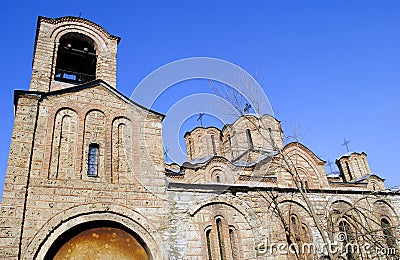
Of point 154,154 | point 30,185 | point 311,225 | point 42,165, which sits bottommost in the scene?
point 311,225

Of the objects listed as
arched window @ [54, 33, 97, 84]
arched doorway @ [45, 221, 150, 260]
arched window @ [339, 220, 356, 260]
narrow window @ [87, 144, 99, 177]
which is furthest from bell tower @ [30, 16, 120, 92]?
arched window @ [339, 220, 356, 260]

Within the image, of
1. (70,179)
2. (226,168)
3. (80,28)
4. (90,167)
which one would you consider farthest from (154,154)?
(226,168)

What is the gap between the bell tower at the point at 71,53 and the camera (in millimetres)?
9648

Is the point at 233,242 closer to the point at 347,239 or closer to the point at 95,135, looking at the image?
the point at 347,239

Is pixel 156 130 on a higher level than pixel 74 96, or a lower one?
lower

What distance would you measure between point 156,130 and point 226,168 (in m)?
7.74

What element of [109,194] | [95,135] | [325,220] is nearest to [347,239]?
[325,220]

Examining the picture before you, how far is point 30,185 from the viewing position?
7.40 meters

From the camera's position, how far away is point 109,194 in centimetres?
804

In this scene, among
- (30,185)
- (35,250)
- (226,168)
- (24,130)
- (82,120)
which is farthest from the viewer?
(226,168)

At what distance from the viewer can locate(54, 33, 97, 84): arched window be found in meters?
10.5

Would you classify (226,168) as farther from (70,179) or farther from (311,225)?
(70,179)

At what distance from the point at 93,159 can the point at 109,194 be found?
1063mm

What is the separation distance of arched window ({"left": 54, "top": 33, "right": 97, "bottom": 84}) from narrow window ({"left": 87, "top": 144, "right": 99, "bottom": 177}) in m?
2.90
